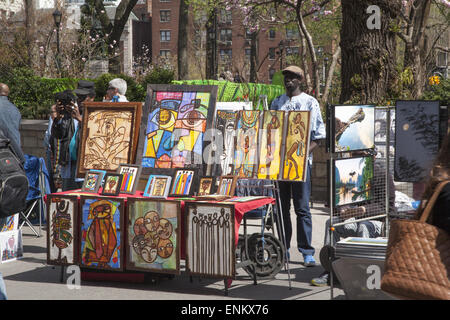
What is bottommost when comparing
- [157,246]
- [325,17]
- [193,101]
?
[157,246]

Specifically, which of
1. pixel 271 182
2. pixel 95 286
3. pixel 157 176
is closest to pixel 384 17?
pixel 271 182

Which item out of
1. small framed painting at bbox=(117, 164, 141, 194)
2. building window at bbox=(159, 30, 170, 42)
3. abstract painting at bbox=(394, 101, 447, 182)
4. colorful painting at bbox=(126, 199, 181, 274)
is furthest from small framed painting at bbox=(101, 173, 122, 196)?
building window at bbox=(159, 30, 170, 42)

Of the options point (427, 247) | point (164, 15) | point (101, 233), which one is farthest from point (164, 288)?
point (164, 15)

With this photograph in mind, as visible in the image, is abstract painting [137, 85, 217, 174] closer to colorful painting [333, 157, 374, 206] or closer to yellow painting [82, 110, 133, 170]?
yellow painting [82, 110, 133, 170]

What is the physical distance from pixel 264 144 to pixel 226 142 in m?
0.41

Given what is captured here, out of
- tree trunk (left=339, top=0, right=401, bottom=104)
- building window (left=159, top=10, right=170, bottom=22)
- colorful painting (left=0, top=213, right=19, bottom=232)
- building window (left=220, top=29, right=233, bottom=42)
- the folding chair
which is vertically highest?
building window (left=159, top=10, right=170, bottom=22)

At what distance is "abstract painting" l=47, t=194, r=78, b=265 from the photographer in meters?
6.95

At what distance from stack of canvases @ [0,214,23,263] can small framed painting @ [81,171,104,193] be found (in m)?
1.58

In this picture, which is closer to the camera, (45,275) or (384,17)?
(45,275)

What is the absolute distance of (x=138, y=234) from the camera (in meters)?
6.64

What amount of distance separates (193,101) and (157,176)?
93 centimetres
